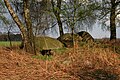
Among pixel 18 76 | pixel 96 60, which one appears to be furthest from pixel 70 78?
pixel 96 60

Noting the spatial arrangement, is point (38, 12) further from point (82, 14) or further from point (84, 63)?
point (84, 63)

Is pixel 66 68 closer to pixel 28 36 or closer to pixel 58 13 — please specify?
pixel 28 36

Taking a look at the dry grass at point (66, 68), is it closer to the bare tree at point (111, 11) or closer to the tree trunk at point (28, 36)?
the tree trunk at point (28, 36)

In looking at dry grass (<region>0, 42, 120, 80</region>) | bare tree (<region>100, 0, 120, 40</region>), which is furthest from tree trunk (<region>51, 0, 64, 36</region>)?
dry grass (<region>0, 42, 120, 80</region>)

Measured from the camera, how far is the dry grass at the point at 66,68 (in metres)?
7.36

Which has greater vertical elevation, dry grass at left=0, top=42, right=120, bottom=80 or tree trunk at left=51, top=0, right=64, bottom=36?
tree trunk at left=51, top=0, right=64, bottom=36

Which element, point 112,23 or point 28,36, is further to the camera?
point 112,23

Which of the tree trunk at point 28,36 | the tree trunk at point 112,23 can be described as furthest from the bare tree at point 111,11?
the tree trunk at point 28,36

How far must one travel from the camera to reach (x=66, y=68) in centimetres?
813

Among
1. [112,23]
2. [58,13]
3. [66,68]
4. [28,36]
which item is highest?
[58,13]

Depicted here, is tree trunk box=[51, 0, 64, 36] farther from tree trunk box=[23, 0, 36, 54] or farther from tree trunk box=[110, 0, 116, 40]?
tree trunk box=[23, 0, 36, 54]

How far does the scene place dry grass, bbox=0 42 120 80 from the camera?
736cm

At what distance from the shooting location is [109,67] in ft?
28.3

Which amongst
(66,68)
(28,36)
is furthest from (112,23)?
(66,68)
